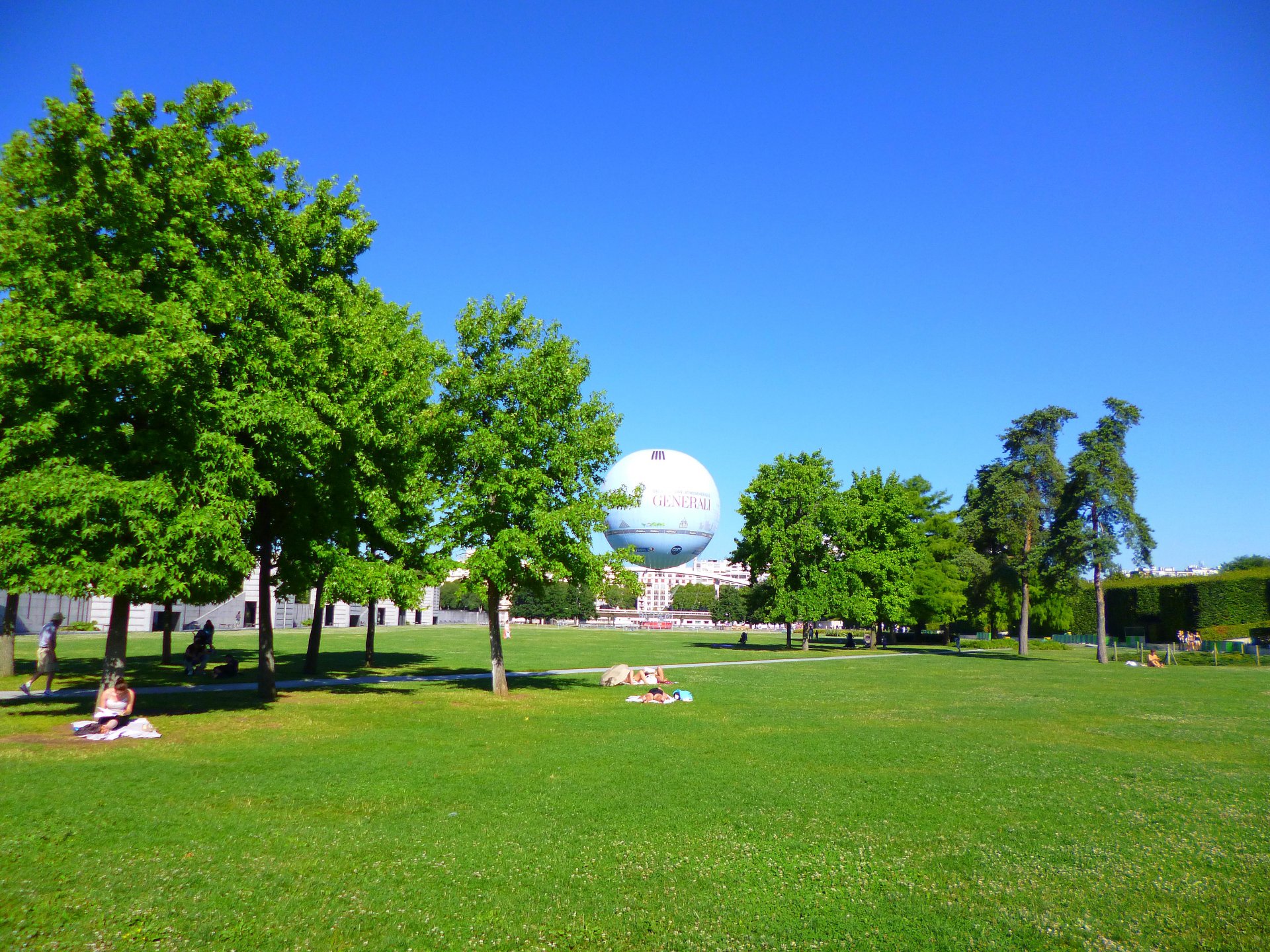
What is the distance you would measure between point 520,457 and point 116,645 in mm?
11259

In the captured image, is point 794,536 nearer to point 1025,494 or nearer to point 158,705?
point 1025,494

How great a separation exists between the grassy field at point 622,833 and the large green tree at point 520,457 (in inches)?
A: 193

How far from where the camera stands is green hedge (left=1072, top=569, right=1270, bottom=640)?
66.9m

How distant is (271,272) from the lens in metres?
19.9

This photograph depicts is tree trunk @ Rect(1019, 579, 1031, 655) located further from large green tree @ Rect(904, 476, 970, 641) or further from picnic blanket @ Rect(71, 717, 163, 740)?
picnic blanket @ Rect(71, 717, 163, 740)

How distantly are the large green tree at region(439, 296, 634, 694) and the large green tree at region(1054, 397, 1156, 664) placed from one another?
40734mm

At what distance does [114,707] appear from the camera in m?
15.1

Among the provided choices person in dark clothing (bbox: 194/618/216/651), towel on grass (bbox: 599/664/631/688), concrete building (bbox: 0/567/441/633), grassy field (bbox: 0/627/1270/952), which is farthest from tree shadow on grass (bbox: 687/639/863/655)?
grassy field (bbox: 0/627/1270/952)

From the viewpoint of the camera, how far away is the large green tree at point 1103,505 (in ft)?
170

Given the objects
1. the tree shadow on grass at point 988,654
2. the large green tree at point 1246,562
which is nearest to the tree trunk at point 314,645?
the tree shadow on grass at point 988,654

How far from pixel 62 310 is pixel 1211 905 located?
19.2 m

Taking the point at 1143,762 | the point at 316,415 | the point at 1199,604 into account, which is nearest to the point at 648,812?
the point at 1143,762

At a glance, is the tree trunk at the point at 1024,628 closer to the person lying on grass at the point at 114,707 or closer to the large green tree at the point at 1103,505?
the large green tree at the point at 1103,505

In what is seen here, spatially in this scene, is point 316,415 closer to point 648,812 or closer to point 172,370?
point 172,370
